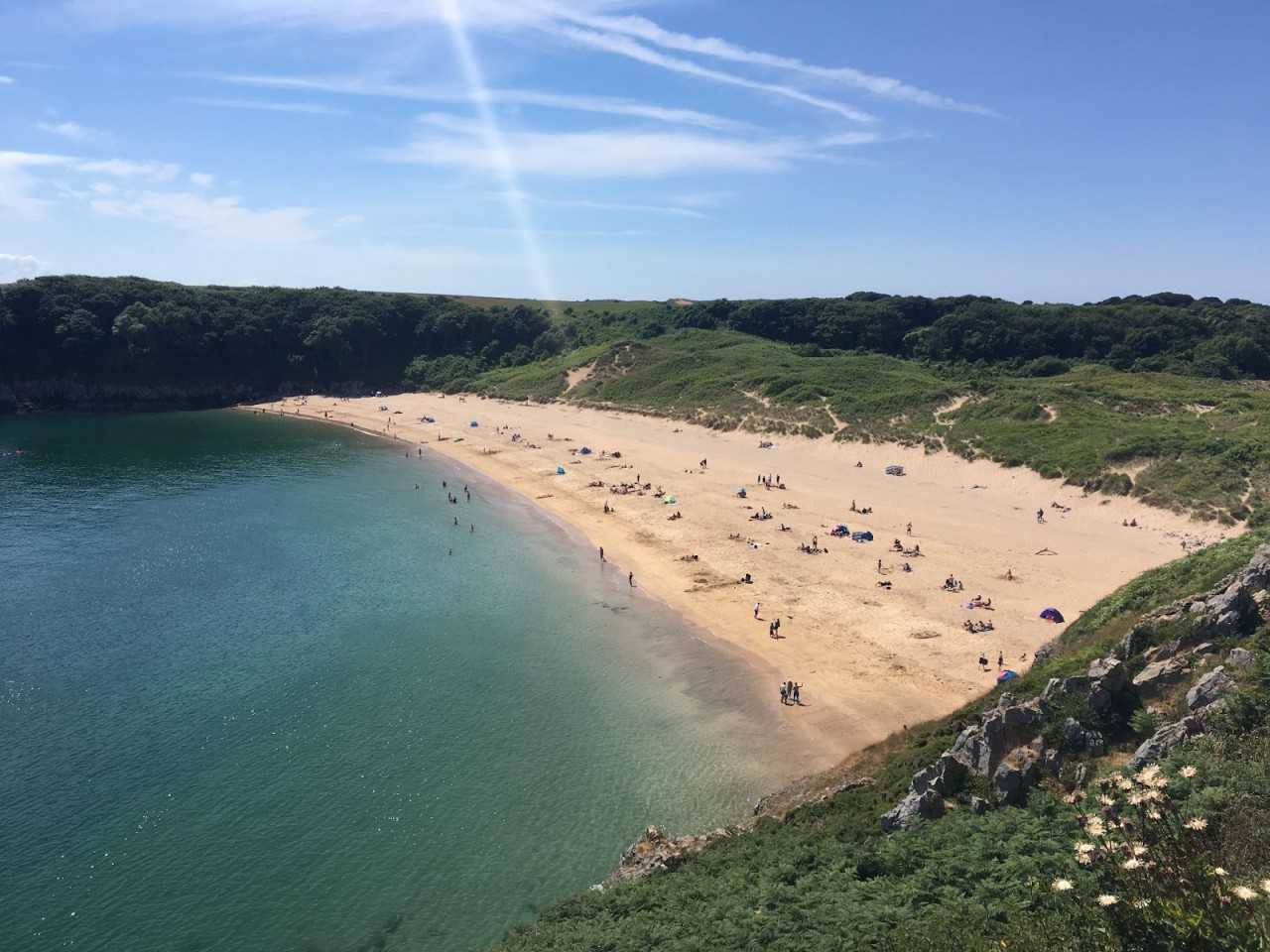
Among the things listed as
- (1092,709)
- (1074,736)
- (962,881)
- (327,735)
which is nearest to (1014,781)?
(1074,736)

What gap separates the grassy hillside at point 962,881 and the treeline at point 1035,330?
99.7 m

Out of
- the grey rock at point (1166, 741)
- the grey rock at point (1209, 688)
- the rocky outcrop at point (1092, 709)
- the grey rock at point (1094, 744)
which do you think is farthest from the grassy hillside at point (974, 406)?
the grey rock at point (1166, 741)

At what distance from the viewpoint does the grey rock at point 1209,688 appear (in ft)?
56.8

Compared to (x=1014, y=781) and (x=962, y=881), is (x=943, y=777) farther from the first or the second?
(x=962, y=881)

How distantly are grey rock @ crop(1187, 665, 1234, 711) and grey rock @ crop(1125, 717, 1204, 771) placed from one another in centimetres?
105

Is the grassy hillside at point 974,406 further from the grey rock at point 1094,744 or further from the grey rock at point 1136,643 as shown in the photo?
the grey rock at point 1094,744

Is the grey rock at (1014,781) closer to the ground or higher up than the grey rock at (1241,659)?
closer to the ground

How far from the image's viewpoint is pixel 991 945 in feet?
38.2

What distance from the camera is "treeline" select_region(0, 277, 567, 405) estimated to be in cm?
11756

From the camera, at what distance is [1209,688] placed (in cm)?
1756

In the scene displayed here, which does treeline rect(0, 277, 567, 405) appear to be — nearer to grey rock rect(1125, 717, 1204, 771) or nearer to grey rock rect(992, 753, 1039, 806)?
grey rock rect(992, 753, 1039, 806)

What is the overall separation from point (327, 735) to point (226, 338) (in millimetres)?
115612

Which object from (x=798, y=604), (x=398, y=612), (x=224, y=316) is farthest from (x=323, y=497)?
(x=224, y=316)

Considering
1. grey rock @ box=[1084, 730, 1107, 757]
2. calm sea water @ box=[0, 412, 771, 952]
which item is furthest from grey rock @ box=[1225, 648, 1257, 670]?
calm sea water @ box=[0, 412, 771, 952]
